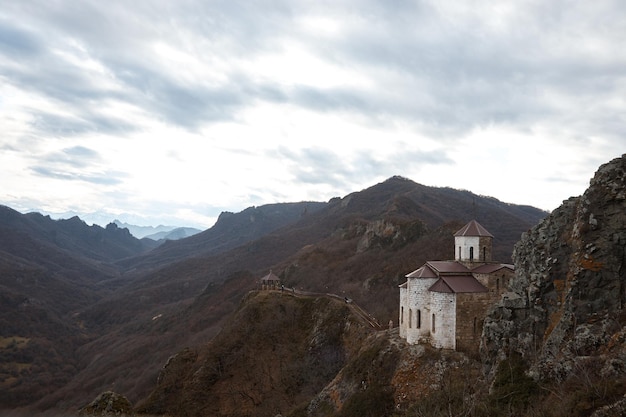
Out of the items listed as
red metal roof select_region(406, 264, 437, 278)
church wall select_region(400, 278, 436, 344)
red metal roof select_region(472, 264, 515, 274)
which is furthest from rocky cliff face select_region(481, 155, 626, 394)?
red metal roof select_region(472, 264, 515, 274)

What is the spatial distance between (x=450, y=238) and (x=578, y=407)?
183 feet

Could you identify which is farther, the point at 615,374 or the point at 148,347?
the point at 148,347

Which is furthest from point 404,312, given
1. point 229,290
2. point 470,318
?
point 229,290

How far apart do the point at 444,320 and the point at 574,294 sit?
14.8m

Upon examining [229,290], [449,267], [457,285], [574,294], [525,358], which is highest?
[449,267]

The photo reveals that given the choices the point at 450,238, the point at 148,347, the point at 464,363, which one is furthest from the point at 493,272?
the point at 148,347

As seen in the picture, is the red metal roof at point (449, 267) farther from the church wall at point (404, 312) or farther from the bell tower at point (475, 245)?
the church wall at point (404, 312)

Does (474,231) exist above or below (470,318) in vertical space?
above

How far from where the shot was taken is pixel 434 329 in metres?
33.1


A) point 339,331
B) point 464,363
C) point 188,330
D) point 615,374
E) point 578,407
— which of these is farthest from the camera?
point 188,330

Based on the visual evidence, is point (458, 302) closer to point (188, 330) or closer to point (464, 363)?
point (464, 363)

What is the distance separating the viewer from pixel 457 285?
33281 mm

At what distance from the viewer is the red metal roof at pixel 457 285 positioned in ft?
107

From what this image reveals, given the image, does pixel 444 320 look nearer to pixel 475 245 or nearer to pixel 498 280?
pixel 498 280
